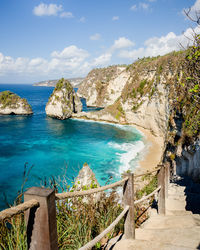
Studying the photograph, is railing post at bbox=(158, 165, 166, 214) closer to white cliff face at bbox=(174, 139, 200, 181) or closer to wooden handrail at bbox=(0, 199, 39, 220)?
white cliff face at bbox=(174, 139, 200, 181)

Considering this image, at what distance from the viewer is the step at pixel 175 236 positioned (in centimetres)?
308

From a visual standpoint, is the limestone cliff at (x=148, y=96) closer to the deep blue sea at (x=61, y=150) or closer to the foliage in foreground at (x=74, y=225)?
the deep blue sea at (x=61, y=150)

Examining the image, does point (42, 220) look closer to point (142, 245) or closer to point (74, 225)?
point (74, 225)

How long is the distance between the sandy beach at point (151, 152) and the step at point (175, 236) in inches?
752

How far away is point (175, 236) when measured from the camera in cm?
340

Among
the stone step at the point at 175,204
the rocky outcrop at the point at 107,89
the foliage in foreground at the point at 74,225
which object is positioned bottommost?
the stone step at the point at 175,204

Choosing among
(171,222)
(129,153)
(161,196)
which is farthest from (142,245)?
(129,153)

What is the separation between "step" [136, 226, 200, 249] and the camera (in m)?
3.08

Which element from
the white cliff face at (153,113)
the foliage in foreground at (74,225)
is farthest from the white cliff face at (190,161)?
the white cliff face at (153,113)

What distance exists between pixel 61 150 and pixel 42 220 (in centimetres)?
3098

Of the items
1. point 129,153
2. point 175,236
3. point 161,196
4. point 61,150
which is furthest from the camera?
point 61,150

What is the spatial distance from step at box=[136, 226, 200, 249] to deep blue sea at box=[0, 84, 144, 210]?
482 inches

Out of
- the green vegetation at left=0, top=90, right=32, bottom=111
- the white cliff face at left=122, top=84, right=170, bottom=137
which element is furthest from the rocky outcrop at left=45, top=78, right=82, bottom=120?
the white cliff face at left=122, top=84, right=170, bottom=137

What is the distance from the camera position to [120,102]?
50875 mm
